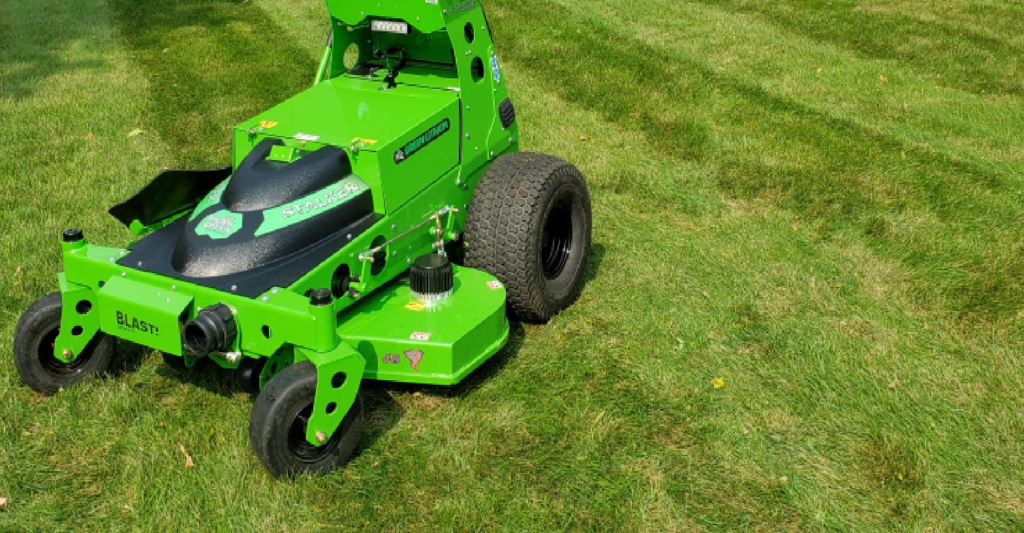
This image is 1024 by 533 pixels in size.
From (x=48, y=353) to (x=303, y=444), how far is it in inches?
55.4

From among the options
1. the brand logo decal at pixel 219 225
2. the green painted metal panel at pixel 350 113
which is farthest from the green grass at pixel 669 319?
the green painted metal panel at pixel 350 113

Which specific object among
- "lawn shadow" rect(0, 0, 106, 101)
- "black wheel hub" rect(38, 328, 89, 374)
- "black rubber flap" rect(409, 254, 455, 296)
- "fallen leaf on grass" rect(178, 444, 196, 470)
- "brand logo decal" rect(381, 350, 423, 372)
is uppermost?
"black rubber flap" rect(409, 254, 455, 296)

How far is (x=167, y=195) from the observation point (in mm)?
4766

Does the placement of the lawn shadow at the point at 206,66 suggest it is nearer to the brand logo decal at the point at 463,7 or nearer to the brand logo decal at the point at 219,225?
the brand logo decal at the point at 463,7

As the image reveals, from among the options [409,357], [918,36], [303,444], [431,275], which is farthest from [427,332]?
[918,36]

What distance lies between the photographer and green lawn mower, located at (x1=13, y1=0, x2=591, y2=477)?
147 inches

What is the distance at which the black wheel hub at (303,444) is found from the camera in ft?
12.3

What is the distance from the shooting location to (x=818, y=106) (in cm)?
865

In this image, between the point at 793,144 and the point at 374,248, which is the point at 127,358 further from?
the point at 793,144

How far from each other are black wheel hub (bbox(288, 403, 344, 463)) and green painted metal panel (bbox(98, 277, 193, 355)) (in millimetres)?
576

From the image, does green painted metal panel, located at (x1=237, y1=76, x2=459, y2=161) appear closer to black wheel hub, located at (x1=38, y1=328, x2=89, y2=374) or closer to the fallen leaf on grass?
black wheel hub, located at (x1=38, y1=328, x2=89, y2=374)

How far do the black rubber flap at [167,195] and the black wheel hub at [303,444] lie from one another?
1.59 meters

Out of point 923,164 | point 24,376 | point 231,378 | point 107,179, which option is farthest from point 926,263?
point 107,179

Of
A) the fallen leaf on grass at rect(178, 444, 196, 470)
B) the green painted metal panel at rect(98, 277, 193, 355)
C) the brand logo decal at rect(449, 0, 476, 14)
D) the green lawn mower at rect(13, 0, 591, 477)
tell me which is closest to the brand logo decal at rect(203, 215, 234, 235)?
the green lawn mower at rect(13, 0, 591, 477)
